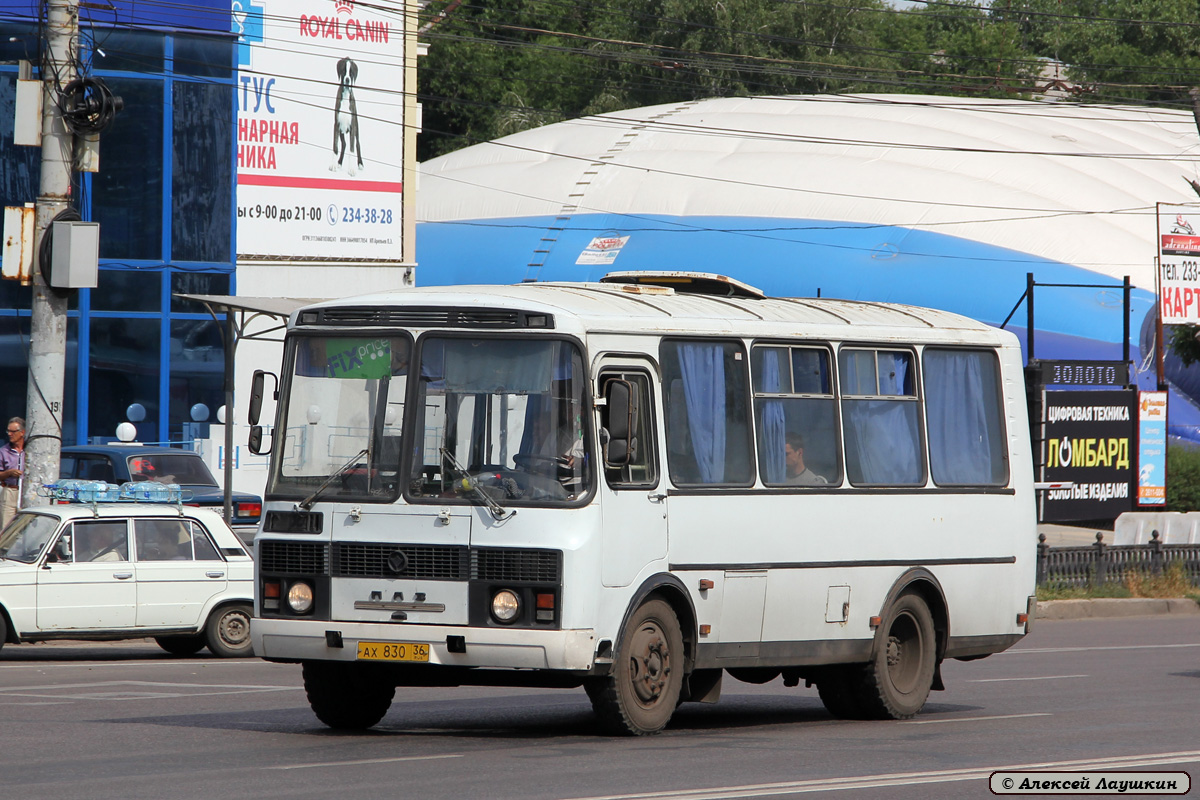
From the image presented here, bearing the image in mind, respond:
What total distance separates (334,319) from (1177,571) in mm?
18892

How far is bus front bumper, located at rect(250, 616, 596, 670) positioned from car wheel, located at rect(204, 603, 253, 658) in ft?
23.2

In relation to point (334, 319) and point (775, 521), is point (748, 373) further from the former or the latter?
point (334, 319)

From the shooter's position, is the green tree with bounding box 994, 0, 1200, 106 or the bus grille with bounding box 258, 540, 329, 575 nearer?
the bus grille with bounding box 258, 540, 329, 575

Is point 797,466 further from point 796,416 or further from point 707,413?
point 707,413

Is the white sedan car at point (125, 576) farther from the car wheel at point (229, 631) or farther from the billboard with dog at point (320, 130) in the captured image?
the billboard with dog at point (320, 130)

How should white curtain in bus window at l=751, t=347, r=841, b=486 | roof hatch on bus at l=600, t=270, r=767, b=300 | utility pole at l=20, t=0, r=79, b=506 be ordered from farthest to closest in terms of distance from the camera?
Answer: utility pole at l=20, t=0, r=79, b=506 → roof hatch on bus at l=600, t=270, r=767, b=300 → white curtain in bus window at l=751, t=347, r=841, b=486

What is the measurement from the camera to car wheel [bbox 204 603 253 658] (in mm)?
17625

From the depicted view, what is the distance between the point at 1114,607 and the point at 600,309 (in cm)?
1616

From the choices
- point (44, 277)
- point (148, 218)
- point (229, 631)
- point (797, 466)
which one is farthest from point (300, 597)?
point (148, 218)

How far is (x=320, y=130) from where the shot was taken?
3584 cm

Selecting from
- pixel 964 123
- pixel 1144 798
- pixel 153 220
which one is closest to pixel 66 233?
pixel 1144 798

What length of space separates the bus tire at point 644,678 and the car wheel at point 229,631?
770 cm

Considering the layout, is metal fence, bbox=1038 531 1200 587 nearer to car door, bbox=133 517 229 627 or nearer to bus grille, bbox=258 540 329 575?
car door, bbox=133 517 229 627

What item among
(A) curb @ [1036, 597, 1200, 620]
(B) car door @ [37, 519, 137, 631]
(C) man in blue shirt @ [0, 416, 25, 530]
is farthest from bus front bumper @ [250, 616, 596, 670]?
(A) curb @ [1036, 597, 1200, 620]
